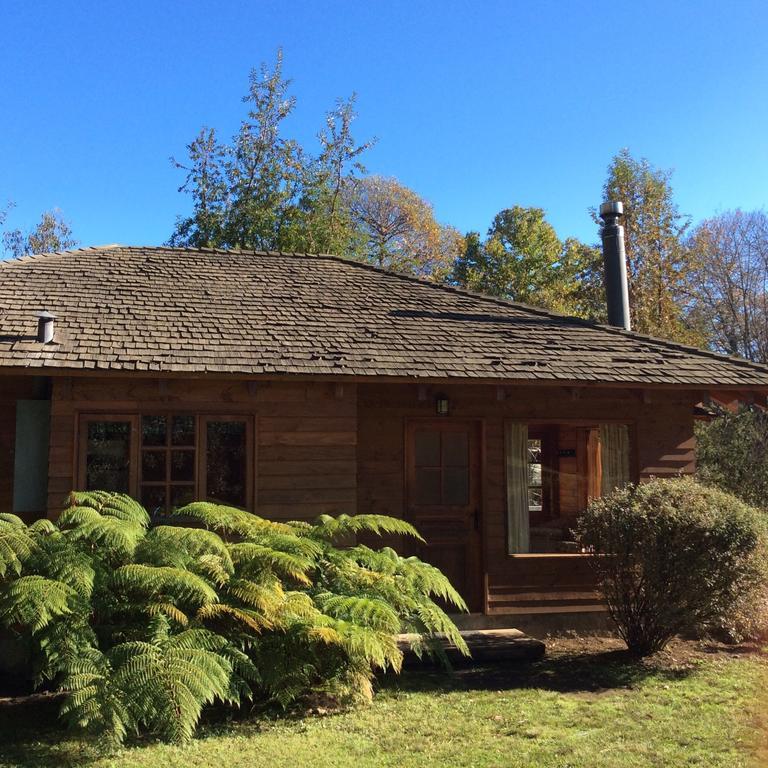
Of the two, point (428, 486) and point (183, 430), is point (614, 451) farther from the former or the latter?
point (183, 430)

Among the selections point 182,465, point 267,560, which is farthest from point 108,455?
point 267,560

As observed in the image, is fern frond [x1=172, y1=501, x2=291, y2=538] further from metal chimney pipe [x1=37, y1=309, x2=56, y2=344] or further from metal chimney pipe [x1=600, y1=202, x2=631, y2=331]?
metal chimney pipe [x1=600, y1=202, x2=631, y2=331]

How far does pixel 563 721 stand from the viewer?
5.47 meters

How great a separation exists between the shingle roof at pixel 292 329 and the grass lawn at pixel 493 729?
127 inches

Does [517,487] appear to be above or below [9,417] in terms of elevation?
below

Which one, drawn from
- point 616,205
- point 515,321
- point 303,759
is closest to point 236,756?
point 303,759

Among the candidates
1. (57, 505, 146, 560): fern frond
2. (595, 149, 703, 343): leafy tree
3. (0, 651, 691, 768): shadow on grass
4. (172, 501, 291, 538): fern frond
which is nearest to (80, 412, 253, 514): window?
(172, 501, 291, 538): fern frond

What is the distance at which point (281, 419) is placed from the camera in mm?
8438

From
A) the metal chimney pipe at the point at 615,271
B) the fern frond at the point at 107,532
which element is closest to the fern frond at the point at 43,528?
the fern frond at the point at 107,532

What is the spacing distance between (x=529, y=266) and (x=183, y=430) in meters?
23.3

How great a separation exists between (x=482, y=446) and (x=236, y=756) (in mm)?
5014

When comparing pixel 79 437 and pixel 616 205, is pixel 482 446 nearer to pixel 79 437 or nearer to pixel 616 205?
pixel 79 437

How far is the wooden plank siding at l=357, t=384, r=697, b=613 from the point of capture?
880 centimetres

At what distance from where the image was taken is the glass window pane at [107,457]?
8.05m
